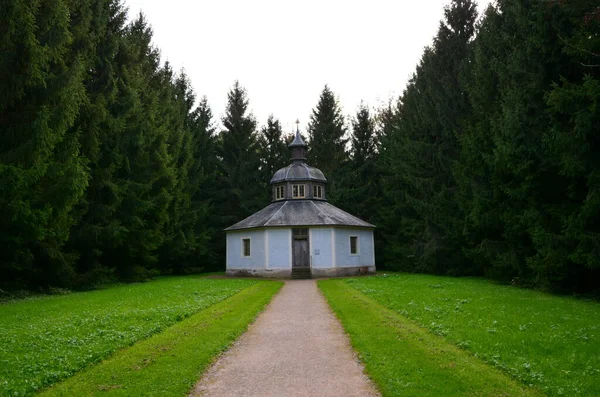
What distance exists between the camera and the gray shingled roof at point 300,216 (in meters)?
28.7

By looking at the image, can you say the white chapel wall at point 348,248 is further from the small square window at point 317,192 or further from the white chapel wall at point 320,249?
the small square window at point 317,192

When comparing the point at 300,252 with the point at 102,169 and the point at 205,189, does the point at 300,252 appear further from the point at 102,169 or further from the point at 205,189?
the point at 205,189

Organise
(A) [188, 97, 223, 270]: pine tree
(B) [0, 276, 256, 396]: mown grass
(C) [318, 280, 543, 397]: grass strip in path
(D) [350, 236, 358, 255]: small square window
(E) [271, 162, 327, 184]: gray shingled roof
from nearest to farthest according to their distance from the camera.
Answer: (C) [318, 280, 543, 397]: grass strip in path → (B) [0, 276, 256, 396]: mown grass → (D) [350, 236, 358, 255]: small square window → (E) [271, 162, 327, 184]: gray shingled roof → (A) [188, 97, 223, 270]: pine tree

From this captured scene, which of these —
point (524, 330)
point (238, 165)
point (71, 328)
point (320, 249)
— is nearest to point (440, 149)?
point (320, 249)

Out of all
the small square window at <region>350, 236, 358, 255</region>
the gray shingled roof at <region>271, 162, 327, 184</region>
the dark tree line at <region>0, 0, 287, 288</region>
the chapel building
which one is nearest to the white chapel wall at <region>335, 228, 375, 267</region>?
the chapel building

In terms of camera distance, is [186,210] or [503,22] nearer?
[503,22]

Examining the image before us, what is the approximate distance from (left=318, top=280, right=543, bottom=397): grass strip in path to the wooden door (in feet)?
59.1

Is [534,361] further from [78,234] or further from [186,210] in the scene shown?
[186,210]

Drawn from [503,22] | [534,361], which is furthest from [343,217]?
[534,361]

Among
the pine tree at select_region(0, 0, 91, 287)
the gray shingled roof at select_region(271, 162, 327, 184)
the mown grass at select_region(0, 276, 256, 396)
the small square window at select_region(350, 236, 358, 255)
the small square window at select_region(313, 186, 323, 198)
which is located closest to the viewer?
the mown grass at select_region(0, 276, 256, 396)

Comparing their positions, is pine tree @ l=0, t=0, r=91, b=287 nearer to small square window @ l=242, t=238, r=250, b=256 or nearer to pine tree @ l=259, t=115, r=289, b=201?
small square window @ l=242, t=238, r=250, b=256

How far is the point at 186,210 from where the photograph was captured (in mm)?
34125

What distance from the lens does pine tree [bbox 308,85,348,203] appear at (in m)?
42.2

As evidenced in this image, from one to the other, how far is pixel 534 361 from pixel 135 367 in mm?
5998
